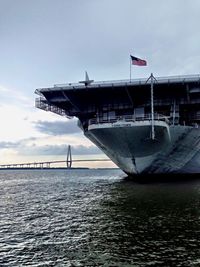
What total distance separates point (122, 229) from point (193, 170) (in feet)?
107

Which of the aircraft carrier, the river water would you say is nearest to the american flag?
the aircraft carrier

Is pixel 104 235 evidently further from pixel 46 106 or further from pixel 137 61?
pixel 46 106

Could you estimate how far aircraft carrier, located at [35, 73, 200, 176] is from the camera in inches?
1303

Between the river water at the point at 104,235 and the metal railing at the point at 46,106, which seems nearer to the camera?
the river water at the point at 104,235

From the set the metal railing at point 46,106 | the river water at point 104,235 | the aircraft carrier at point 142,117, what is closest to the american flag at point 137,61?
the aircraft carrier at point 142,117

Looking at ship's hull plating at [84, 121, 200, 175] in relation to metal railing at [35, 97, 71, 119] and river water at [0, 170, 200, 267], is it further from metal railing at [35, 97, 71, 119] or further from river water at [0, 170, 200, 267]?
river water at [0, 170, 200, 267]

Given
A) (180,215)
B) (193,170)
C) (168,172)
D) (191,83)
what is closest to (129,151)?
(168,172)

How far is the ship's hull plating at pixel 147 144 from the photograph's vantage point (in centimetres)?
3256

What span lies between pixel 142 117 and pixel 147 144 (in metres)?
3.06

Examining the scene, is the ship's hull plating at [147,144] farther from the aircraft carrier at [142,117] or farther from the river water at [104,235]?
the river water at [104,235]

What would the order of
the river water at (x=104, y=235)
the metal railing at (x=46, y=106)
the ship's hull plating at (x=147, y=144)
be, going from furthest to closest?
1. the metal railing at (x=46, y=106)
2. the ship's hull plating at (x=147, y=144)
3. the river water at (x=104, y=235)

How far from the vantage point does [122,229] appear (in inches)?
566

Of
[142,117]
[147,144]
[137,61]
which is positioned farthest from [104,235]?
[137,61]

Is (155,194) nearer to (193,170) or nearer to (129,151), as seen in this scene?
(129,151)
